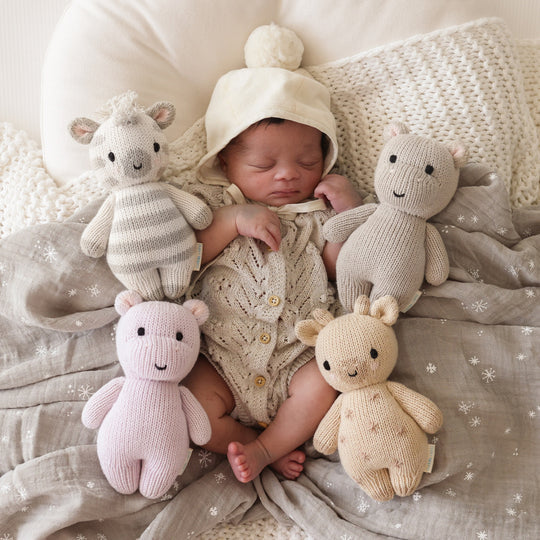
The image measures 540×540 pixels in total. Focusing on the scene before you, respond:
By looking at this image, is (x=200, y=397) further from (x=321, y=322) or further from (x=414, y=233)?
(x=414, y=233)

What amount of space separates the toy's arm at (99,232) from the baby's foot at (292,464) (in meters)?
0.53

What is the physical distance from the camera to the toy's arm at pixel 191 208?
1194mm

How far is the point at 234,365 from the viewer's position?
123 cm

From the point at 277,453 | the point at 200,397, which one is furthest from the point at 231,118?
the point at 277,453

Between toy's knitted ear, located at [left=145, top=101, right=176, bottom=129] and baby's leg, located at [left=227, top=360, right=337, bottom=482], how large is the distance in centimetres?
54

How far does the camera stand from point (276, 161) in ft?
4.28

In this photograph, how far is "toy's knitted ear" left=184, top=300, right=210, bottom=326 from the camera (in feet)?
3.78

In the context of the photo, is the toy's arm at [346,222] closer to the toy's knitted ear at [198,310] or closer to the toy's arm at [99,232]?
the toy's knitted ear at [198,310]

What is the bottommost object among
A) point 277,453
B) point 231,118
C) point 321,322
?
point 277,453

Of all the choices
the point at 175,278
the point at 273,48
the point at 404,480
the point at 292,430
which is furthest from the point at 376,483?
the point at 273,48

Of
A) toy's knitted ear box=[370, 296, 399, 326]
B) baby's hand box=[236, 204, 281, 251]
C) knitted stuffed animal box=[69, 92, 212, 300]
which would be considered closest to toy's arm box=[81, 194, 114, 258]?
knitted stuffed animal box=[69, 92, 212, 300]

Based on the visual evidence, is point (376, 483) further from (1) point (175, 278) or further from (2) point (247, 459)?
(1) point (175, 278)

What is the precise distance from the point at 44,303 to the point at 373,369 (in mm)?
633

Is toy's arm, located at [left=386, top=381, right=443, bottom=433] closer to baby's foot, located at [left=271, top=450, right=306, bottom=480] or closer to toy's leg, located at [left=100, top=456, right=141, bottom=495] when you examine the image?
baby's foot, located at [left=271, top=450, right=306, bottom=480]
